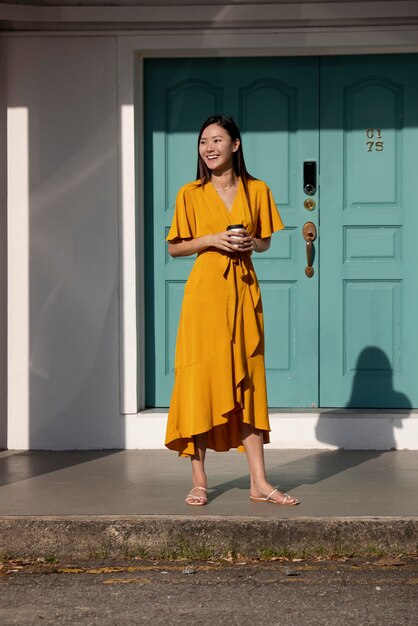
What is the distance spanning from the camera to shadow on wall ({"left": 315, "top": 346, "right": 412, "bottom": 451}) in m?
8.34

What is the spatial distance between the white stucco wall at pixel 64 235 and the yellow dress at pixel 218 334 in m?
2.05

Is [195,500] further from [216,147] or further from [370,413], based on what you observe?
[370,413]

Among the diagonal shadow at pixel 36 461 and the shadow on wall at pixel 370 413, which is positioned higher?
the shadow on wall at pixel 370 413

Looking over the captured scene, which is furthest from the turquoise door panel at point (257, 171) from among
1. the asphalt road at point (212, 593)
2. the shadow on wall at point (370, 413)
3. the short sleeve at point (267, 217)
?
the asphalt road at point (212, 593)

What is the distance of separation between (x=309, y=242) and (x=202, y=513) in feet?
9.46

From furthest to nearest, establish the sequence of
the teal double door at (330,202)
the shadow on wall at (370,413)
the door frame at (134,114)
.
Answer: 1. the teal double door at (330,202)
2. the door frame at (134,114)
3. the shadow on wall at (370,413)

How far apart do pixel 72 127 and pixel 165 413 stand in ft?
6.30

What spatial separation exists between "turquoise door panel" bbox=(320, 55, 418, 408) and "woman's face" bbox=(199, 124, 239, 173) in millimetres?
2253

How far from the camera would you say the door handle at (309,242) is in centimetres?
861

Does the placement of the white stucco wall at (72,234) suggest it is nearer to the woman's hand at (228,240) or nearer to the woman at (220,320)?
the woman at (220,320)

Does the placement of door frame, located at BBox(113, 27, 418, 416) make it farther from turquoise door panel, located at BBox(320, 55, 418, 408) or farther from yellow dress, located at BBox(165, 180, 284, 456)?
yellow dress, located at BBox(165, 180, 284, 456)

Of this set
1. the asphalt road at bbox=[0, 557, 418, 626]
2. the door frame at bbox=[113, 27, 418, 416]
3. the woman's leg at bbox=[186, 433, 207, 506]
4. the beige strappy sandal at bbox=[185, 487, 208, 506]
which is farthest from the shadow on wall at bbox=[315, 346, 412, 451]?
the asphalt road at bbox=[0, 557, 418, 626]

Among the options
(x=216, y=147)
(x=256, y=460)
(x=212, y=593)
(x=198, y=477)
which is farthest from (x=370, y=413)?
(x=212, y=593)

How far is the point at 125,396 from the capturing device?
851 centimetres
